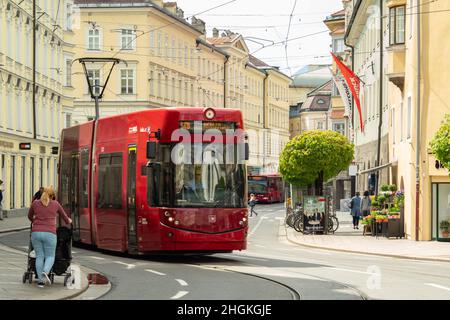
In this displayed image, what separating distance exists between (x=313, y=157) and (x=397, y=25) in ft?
23.5

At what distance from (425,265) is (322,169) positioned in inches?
806

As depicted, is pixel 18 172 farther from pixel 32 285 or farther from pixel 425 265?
pixel 32 285

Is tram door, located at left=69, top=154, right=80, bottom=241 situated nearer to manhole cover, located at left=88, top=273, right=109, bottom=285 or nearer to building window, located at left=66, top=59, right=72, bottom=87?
manhole cover, located at left=88, top=273, right=109, bottom=285

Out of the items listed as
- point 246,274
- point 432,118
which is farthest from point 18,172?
point 246,274

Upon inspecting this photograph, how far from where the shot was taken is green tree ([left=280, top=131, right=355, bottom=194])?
154ft

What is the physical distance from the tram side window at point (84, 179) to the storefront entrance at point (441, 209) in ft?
44.7

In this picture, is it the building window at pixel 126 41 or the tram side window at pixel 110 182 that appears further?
the building window at pixel 126 41

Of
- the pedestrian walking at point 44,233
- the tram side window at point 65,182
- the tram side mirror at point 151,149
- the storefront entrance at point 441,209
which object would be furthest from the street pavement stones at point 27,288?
the storefront entrance at point 441,209

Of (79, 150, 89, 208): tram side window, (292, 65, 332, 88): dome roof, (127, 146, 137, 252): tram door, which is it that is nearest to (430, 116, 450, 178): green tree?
(127, 146, 137, 252): tram door

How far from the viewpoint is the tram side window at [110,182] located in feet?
87.7

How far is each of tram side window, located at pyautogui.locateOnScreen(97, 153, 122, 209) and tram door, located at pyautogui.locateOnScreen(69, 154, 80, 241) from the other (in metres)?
2.38

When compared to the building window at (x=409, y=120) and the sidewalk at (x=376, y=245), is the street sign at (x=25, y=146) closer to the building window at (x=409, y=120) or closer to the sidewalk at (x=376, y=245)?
the sidewalk at (x=376, y=245)

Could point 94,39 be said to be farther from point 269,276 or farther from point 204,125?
point 269,276

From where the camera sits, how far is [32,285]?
18578 millimetres
